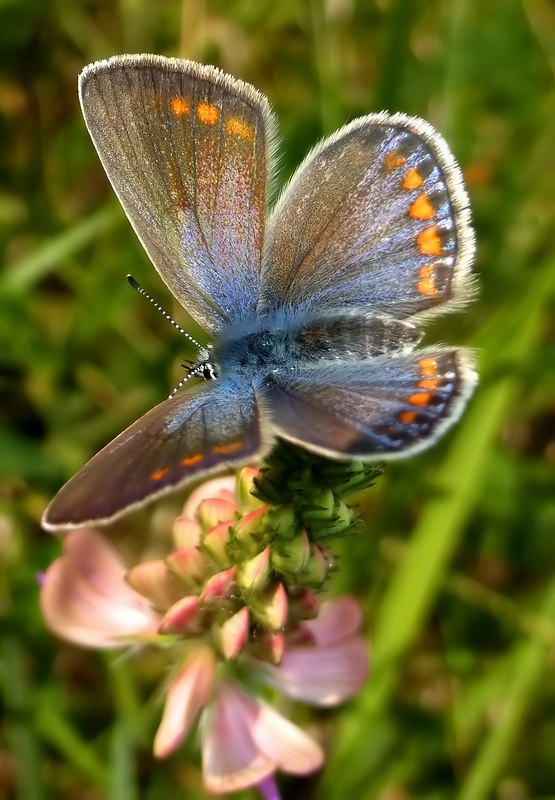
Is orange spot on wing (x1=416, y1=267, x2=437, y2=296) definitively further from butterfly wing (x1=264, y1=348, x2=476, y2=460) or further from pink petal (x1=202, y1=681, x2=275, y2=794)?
pink petal (x1=202, y1=681, x2=275, y2=794)

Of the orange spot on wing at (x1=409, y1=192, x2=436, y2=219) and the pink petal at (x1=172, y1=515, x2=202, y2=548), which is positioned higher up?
the orange spot on wing at (x1=409, y1=192, x2=436, y2=219)

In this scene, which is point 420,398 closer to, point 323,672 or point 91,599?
point 323,672

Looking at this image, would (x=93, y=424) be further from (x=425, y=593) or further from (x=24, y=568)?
(x=425, y=593)

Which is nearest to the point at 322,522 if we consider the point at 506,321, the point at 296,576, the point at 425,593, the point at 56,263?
Result: the point at 296,576

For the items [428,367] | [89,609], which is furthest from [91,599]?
[428,367]

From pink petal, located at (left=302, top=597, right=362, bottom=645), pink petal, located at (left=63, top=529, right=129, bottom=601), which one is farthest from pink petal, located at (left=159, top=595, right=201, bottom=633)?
pink petal, located at (left=302, top=597, right=362, bottom=645)

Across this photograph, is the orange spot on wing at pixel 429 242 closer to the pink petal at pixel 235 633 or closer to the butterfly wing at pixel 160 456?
the butterfly wing at pixel 160 456

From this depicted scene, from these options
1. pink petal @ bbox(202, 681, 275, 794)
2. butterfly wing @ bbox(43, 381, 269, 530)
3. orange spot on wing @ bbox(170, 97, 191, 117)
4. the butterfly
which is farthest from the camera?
orange spot on wing @ bbox(170, 97, 191, 117)
